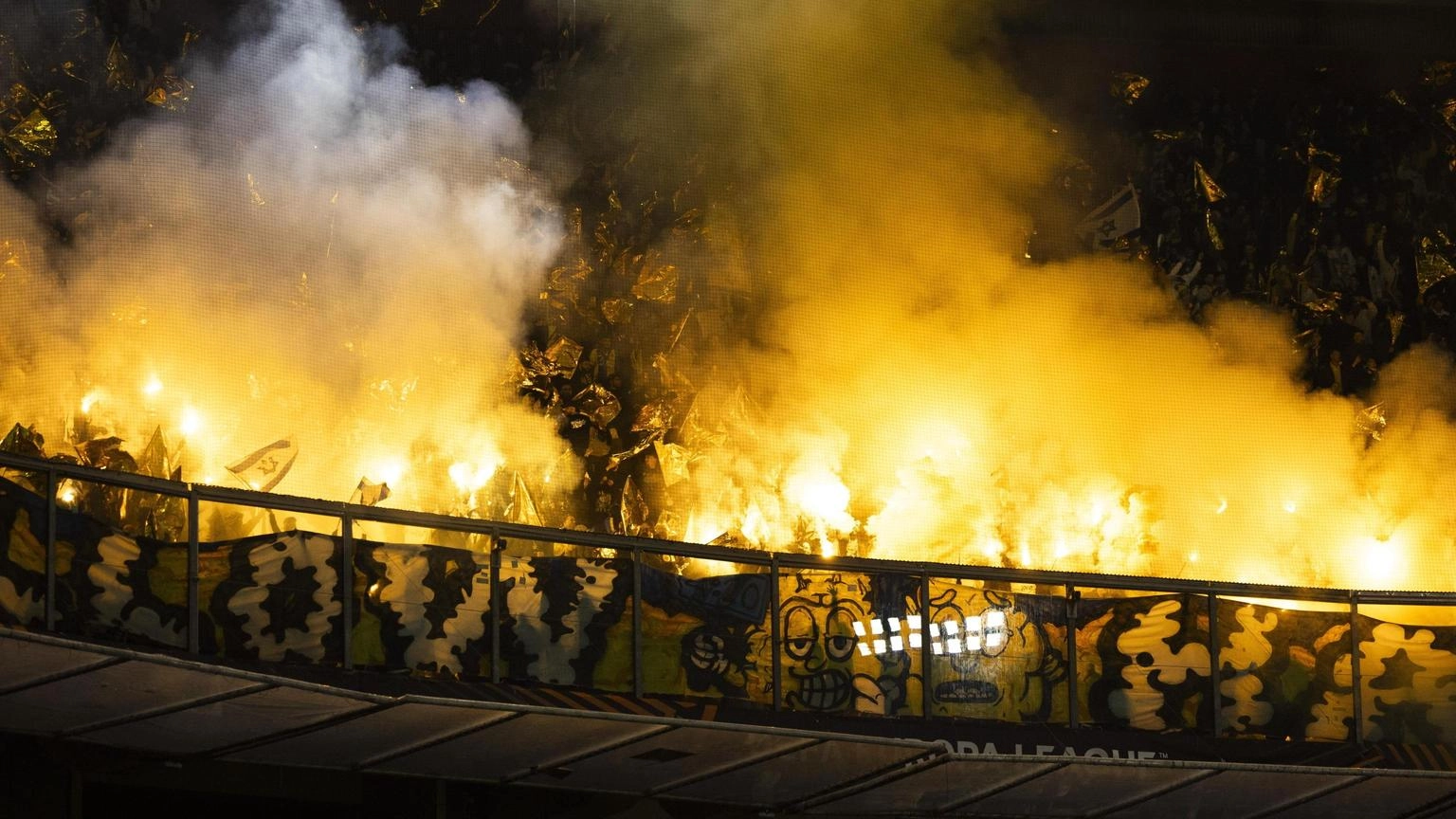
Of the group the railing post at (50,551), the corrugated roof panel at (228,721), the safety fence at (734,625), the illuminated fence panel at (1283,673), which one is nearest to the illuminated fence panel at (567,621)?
the safety fence at (734,625)

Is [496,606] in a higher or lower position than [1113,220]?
lower

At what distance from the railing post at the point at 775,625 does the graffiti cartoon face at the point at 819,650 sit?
0.25 feet

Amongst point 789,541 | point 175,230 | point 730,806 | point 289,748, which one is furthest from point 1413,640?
point 175,230

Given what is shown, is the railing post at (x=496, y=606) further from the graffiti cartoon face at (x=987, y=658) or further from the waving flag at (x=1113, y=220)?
the waving flag at (x=1113, y=220)

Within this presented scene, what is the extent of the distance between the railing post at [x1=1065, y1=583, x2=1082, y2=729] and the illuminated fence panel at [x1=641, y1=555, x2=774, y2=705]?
161 centimetres

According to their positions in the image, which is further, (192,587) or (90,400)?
(90,400)

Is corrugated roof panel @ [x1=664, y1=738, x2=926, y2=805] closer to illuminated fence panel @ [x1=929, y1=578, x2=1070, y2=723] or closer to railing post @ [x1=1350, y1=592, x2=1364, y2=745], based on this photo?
illuminated fence panel @ [x1=929, y1=578, x2=1070, y2=723]

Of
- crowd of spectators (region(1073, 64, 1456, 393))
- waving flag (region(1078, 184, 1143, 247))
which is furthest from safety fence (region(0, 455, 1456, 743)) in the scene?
crowd of spectators (region(1073, 64, 1456, 393))

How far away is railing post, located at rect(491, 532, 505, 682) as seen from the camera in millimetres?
8188

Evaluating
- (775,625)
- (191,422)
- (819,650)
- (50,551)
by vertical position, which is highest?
(191,422)

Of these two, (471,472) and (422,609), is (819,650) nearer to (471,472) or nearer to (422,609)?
(422,609)

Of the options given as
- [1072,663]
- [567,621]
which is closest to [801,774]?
[567,621]

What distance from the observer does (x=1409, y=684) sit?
9594mm

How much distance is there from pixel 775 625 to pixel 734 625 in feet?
0.68
